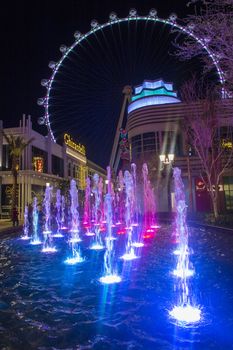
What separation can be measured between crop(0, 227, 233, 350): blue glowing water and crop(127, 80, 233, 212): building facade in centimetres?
2451

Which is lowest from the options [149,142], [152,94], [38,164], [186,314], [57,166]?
[186,314]

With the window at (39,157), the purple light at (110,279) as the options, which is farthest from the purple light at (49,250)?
the window at (39,157)

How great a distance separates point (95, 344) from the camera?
4.61 m

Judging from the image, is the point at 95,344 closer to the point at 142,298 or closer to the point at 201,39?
the point at 142,298

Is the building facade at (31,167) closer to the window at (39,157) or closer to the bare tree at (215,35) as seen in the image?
the window at (39,157)

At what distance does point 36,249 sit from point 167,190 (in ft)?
85.3

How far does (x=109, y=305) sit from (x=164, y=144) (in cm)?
3504

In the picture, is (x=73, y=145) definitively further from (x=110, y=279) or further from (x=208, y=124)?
(x=110, y=279)

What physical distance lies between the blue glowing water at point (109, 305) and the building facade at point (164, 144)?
24508 mm

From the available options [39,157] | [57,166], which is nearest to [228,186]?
[39,157]

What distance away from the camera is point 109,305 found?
621 centimetres

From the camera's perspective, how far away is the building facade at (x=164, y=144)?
36469 millimetres

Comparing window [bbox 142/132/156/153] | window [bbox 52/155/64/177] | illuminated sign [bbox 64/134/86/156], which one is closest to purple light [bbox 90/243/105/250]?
window [bbox 142/132/156/153]

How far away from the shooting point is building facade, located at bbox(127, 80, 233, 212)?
36.5 m
